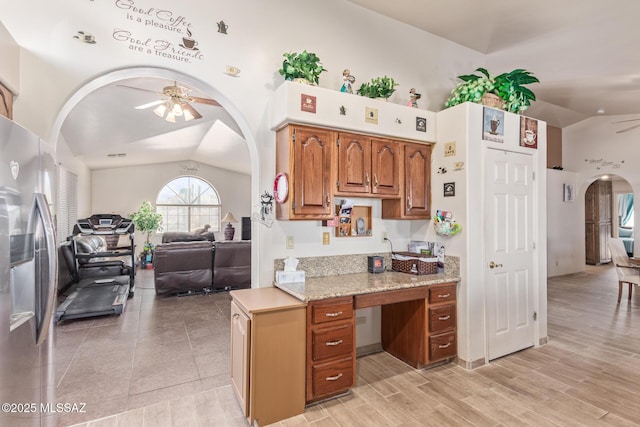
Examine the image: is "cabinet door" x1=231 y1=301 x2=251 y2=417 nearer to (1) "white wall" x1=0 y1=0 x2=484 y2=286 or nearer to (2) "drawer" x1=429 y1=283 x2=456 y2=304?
(1) "white wall" x1=0 y1=0 x2=484 y2=286

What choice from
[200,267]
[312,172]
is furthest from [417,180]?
[200,267]

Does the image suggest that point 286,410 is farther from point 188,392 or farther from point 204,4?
point 204,4

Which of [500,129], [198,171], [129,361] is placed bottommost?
[129,361]

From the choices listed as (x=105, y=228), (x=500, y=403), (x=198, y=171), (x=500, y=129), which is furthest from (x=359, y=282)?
(x=198, y=171)

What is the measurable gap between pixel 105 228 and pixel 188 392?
468 centimetres

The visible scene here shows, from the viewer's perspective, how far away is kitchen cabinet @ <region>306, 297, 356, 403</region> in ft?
7.90

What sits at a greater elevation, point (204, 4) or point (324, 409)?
point (204, 4)

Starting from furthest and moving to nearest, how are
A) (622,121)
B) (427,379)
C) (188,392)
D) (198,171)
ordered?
(198,171), (622,121), (427,379), (188,392)

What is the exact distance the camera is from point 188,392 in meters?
2.69

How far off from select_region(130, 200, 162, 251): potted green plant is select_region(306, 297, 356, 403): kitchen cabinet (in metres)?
8.41

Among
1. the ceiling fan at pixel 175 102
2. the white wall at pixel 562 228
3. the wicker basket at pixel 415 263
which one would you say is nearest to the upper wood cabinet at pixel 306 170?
the wicker basket at pixel 415 263

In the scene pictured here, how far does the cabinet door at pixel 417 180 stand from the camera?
323 cm

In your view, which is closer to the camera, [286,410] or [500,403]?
[286,410]

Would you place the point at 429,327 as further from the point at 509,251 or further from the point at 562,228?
the point at 562,228
